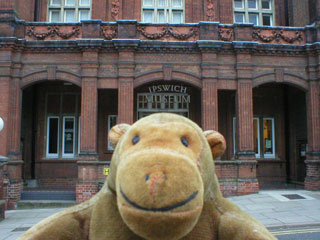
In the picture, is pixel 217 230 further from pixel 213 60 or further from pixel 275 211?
pixel 213 60

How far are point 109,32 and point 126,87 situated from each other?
2531mm

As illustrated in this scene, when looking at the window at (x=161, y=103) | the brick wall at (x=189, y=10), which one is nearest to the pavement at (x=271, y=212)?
the window at (x=161, y=103)

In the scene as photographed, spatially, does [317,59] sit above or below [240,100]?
above

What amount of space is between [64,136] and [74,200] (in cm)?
413

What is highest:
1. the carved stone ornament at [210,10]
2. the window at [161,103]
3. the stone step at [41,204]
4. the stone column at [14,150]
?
the carved stone ornament at [210,10]

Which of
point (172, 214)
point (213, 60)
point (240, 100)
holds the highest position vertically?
point (213, 60)

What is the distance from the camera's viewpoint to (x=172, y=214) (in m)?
1.33

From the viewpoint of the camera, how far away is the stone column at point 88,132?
36.1ft

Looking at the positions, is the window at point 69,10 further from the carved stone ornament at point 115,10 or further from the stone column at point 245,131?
the stone column at point 245,131

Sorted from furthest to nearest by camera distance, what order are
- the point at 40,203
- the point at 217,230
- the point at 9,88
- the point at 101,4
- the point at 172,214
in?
the point at 101,4
the point at 9,88
the point at 40,203
the point at 217,230
the point at 172,214

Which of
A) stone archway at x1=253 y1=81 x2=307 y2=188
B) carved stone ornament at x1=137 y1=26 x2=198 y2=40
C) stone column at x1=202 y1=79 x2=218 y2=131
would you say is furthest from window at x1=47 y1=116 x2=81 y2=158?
stone archway at x1=253 y1=81 x2=307 y2=188

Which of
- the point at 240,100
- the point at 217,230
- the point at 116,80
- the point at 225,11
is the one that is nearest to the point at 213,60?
the point at 240,100

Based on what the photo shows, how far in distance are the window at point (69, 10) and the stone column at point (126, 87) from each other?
365 centimetres

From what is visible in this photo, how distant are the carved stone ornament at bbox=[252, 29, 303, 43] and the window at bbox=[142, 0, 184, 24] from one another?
3593mm
